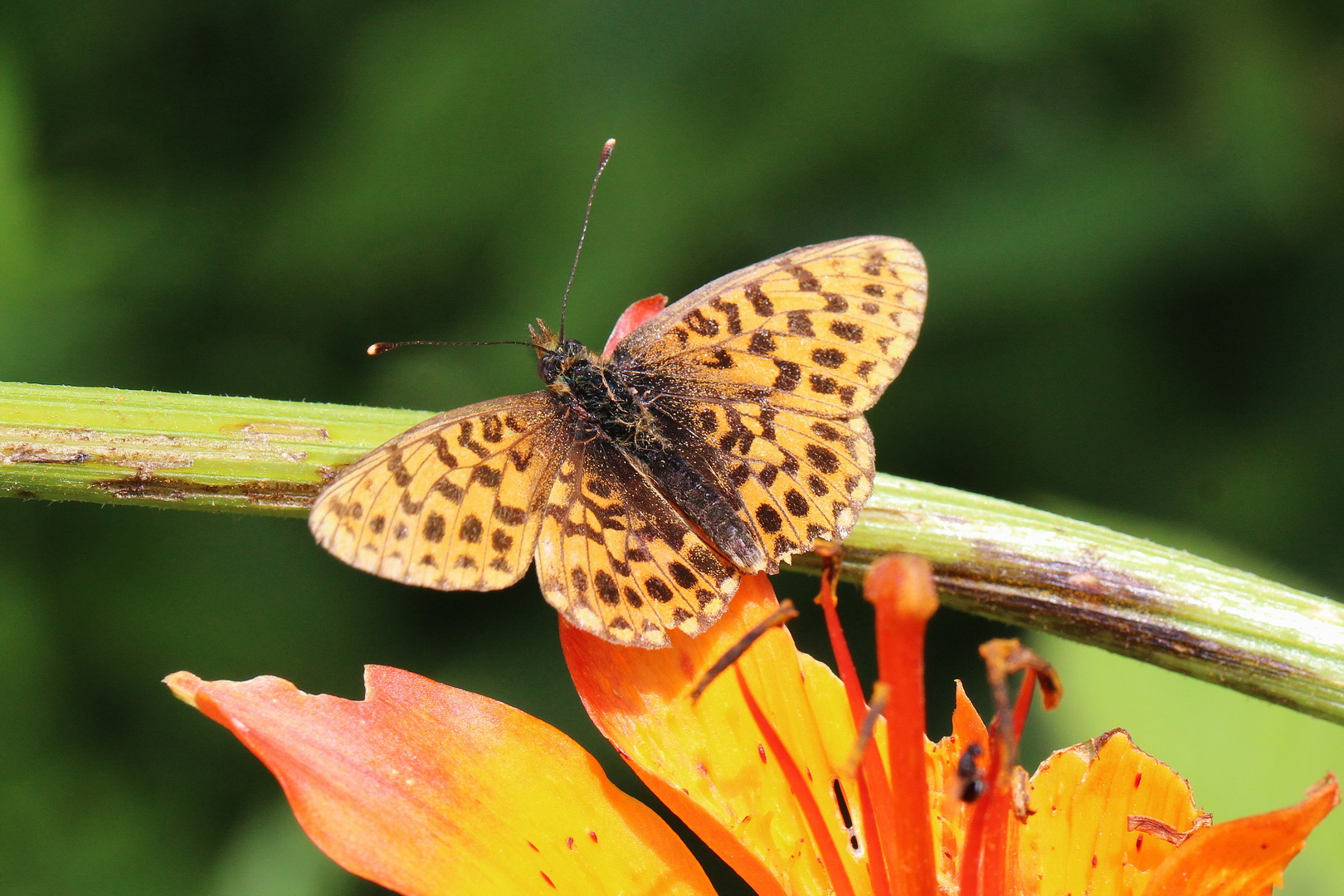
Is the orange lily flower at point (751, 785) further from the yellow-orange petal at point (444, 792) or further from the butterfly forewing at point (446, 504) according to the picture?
the butterfly forewing at point (446, 504)

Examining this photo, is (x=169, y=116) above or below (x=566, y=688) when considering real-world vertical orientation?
above

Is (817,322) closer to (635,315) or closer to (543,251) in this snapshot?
(635,315)

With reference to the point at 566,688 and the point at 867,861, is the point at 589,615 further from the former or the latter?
the point at 566,688

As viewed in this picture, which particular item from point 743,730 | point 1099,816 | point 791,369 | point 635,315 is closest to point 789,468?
point 791,369

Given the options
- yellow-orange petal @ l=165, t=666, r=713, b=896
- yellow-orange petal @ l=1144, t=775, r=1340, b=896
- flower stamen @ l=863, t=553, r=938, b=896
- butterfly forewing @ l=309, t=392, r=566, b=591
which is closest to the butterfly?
butterfly forewing @ l=309, t=392, r=566, b=591

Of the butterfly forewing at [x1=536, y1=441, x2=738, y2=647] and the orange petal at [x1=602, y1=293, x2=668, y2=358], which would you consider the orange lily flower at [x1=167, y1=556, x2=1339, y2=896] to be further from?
the orange petal at [x1=602, y1=293, x2=668, y2=358]

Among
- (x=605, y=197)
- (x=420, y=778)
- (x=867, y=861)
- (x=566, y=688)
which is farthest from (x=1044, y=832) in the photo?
(x=605, y=197)

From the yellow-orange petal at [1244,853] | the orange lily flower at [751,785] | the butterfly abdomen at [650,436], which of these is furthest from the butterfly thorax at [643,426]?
the yellow-orange petal at [1244,853]

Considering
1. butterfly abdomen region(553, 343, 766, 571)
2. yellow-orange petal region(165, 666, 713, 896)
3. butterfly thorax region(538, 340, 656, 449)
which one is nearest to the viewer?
yellow-orange petal region(165, 666, 713, 896)
